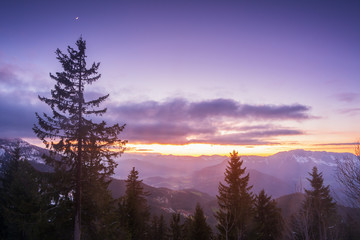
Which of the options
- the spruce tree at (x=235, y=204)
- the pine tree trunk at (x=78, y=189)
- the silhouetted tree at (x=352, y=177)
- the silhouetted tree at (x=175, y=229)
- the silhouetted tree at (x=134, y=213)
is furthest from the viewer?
the silhouetted tree at (x=175, y=229)

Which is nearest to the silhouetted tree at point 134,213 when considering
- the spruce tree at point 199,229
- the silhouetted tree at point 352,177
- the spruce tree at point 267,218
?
the spruce tree at point 199,229

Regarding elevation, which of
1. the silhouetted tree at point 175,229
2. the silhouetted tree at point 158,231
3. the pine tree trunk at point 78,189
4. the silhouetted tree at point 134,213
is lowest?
the silhouetted tree at point 158,231

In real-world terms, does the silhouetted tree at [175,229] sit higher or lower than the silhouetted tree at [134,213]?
lower

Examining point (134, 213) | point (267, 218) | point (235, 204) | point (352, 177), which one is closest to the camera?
point (352, 177)

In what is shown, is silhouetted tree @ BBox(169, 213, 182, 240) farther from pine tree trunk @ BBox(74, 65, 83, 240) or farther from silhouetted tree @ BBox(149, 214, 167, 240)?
pine tree trunk @ BBox(74, 65, 83, 240)

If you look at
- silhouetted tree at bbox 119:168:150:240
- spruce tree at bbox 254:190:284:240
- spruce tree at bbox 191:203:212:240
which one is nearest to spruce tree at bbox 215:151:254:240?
spruce tree at bbox 191:203:212:240

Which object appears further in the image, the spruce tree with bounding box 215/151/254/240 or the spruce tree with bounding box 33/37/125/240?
the spruce tree with bounding box 215/151/254/240

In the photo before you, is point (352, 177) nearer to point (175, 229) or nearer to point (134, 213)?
point (134, 213)

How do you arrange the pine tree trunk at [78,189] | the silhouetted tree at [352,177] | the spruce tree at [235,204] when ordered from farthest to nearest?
the spruce tree at [235,204] < the pine tree trunk at [78,189] < the silhouetted tree at [352,177]

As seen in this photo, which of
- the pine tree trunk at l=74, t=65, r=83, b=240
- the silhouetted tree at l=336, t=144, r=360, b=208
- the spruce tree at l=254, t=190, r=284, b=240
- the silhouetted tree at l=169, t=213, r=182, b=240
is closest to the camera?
the silhouetted tree at l=336, t=144, r=360, b=208

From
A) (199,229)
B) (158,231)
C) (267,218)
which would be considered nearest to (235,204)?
(199,229)

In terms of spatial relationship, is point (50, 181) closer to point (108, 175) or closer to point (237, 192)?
point (108, 175)

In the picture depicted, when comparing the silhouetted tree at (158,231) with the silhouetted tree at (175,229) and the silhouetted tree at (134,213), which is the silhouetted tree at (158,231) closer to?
the silhouetted tree at (175,229)

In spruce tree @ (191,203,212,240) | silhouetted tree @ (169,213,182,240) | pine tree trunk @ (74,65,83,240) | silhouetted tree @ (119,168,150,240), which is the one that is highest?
pine tree trunk @ (74,65,83,240)
